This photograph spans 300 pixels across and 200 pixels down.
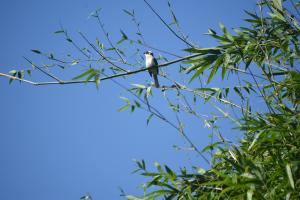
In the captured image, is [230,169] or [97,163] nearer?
[230,169]

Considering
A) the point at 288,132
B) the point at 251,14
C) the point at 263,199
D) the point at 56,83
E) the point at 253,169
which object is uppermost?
the point at 251,14

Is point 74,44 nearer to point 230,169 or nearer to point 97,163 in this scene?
point 230,169

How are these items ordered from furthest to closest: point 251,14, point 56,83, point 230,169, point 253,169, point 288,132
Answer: point 251,14, point 230,169, point 288,132, point 56,83, point 253,169

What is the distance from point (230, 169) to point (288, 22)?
1342 millimetres

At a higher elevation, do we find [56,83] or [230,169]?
[56,83]

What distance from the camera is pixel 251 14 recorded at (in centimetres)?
375

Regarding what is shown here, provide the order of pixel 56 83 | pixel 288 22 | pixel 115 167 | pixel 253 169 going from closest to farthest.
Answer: pixel 253 169, pixel 56 83, pixel 288 22, pixel 115 167

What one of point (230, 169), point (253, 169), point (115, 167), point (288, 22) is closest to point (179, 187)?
point (230, 169)

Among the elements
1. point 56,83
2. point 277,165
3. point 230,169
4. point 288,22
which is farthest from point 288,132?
→ point 56,83

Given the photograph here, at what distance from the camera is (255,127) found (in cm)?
330

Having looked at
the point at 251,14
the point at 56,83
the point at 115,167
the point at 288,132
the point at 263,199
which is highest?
the point at 115,167

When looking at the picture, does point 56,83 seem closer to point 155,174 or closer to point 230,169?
point 155,174

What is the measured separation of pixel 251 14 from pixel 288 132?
128 cm

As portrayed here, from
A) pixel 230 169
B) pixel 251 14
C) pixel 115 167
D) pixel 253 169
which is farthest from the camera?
pixel 115 167
